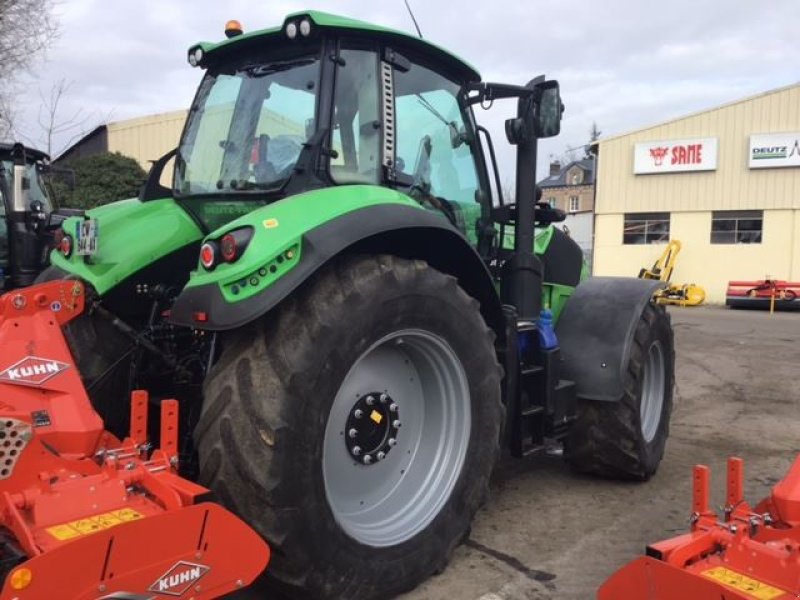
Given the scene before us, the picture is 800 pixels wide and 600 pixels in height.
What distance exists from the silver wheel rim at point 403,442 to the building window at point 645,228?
24.4 m

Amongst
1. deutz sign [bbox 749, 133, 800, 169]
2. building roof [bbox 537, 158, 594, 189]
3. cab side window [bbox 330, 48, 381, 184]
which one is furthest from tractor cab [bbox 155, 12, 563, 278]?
building roof [bbox 537, 158, 594, 189]

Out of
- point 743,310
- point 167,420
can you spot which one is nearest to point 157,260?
point 167,420

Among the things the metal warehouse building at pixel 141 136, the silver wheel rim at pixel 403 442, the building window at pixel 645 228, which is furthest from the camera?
the building window at pixel 645 228

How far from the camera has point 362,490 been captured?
9.98ft

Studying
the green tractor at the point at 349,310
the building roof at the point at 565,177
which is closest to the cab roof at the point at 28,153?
the green tractor at the point at 349,310

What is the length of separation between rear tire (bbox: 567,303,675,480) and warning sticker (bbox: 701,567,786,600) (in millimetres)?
1908

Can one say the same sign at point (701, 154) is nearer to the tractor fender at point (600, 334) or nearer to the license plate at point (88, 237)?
the tractor fender at point (600, 334)

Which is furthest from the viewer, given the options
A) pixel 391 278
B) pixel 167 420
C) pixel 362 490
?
pixel 362 490

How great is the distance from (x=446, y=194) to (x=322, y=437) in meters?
1.73

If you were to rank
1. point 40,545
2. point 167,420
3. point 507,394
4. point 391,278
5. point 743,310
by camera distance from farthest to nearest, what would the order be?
1. point 743,310
2. point 507,394
3. point 391,278
4. point 167,420
5. point 40,545

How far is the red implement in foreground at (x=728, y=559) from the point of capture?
7.48 ft

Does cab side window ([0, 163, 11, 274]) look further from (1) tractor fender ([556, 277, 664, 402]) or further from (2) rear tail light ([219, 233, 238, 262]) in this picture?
(2) rear tail light ([219, 233, 238, 262])

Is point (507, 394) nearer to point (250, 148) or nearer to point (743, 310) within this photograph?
point (250, 148)

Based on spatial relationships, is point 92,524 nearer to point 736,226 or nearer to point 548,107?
point 548,107
